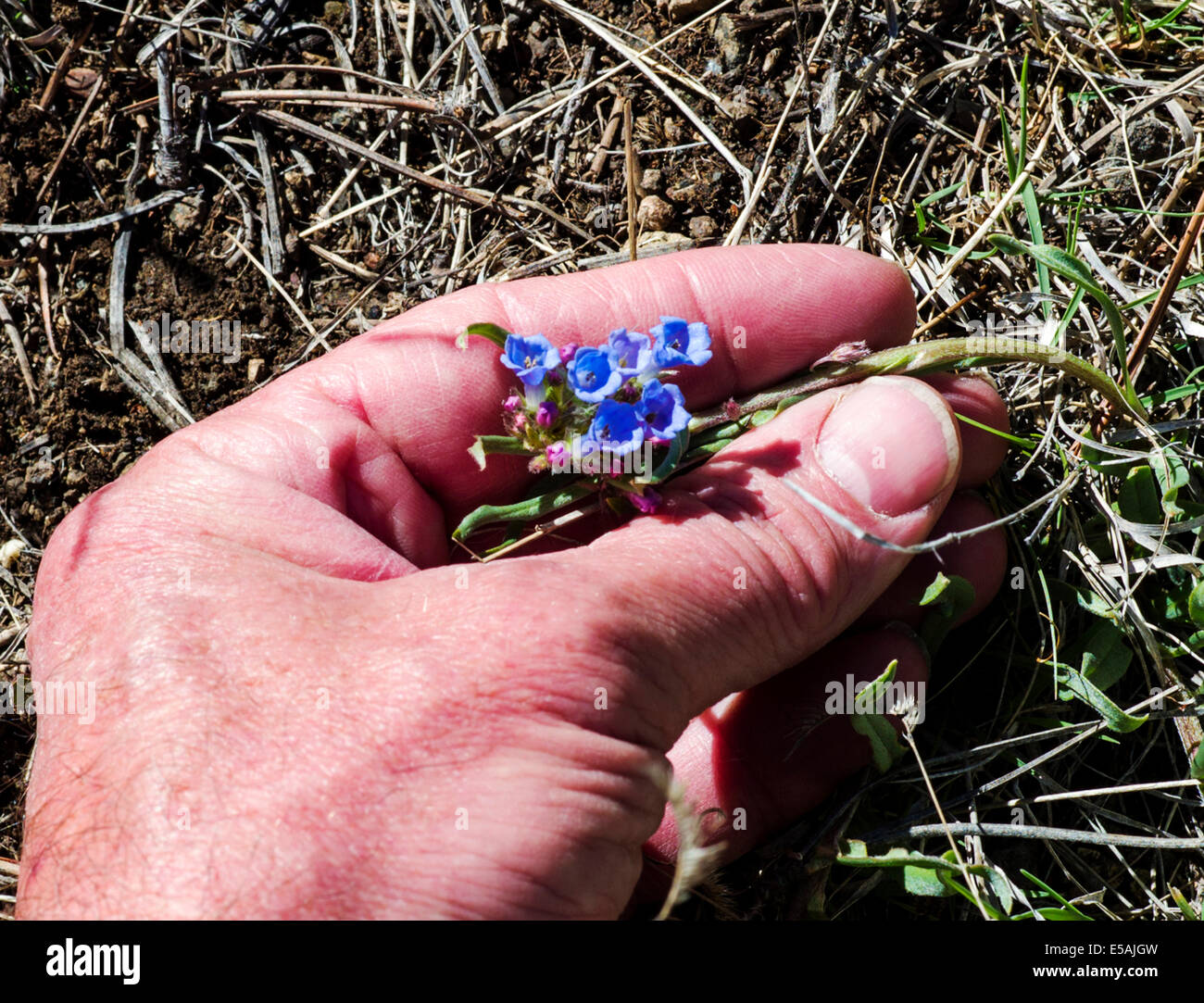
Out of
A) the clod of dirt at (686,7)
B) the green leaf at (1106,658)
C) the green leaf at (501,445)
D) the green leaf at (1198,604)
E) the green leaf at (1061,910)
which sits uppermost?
the clod of dirt at (686,7)

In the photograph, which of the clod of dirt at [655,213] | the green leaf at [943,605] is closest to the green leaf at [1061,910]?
the green leaf at [943,605]

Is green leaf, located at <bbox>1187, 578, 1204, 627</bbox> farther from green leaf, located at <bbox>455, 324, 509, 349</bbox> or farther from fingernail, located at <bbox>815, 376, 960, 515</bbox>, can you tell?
green leaf, located at <bbox>455, 324, 509, 349</bbox>

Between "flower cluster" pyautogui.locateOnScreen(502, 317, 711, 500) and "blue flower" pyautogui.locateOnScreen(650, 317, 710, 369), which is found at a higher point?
"blue flower" pyautogui.locateOnScreen(650, 317, 710, 369)

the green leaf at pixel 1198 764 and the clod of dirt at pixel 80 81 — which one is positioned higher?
the clod of dirt at pixel 80 81

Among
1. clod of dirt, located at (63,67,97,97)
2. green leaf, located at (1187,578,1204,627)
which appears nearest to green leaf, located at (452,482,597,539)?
green leaf, located at (1187,578,1204,627)

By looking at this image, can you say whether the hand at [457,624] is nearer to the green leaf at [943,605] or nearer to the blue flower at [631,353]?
the green leaf at [943,605]

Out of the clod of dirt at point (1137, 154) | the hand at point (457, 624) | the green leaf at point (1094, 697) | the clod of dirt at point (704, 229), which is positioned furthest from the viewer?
the clod of dirt at point (704, 229)

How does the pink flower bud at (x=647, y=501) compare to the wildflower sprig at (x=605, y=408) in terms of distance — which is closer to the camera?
the wildflower sprig at (x=605, y=408)
